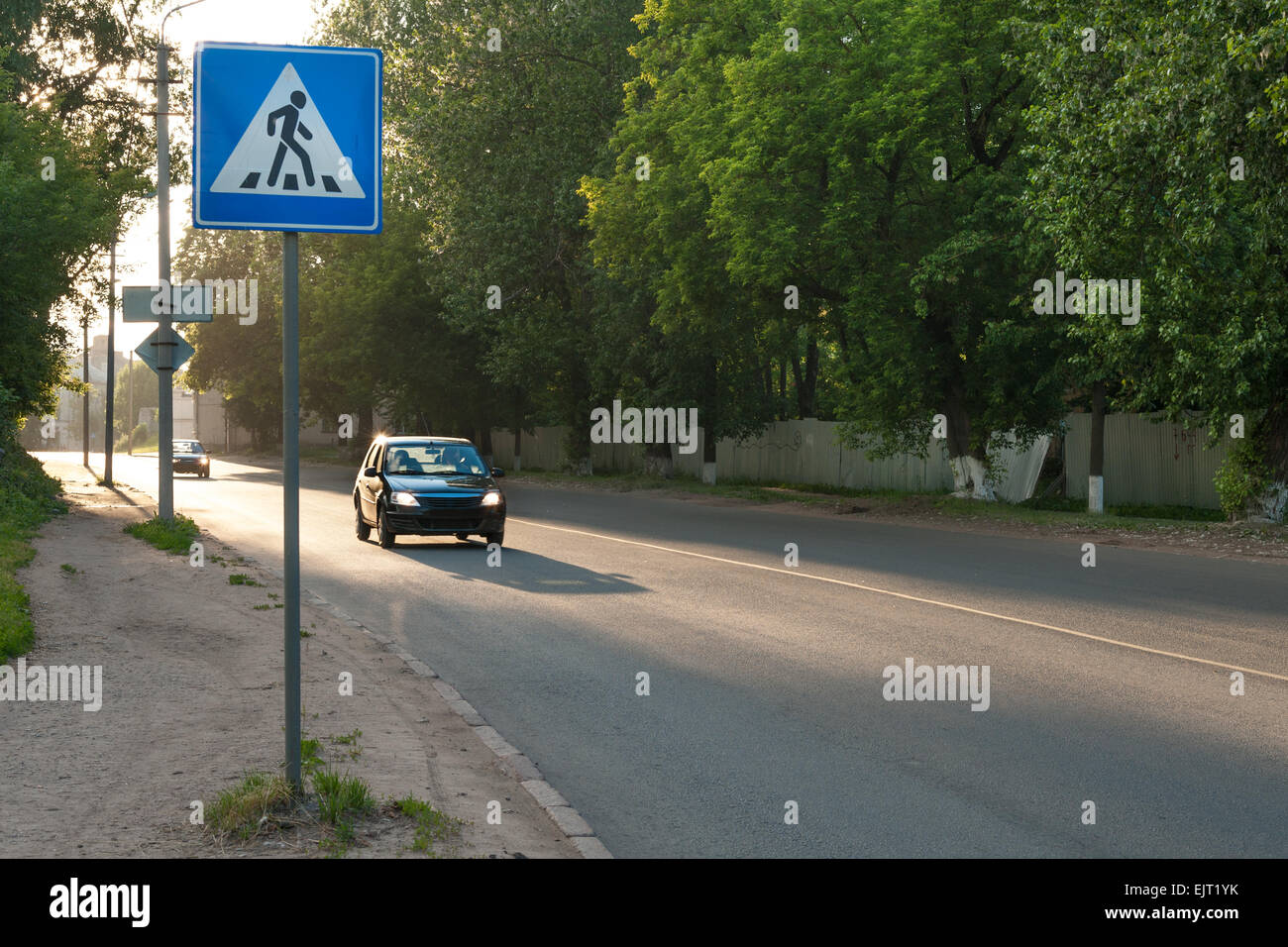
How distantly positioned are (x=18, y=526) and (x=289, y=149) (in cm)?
1666

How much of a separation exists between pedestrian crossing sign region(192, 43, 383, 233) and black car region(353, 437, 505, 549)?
1475cm

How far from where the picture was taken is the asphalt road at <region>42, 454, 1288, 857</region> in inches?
240

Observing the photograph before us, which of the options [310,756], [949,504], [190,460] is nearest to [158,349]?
[310,756]

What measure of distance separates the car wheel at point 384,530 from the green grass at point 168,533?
8.97 feet

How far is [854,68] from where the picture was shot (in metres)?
26.0

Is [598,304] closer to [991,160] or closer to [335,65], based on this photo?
[991,160]

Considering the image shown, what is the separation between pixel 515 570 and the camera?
1756cm

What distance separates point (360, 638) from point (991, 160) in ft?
67.2

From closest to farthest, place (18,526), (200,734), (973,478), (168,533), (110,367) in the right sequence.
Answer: (200,734) < (168,533) < (18,526) < (973,478) < (110,367)

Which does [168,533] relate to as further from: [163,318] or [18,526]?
[163,318]

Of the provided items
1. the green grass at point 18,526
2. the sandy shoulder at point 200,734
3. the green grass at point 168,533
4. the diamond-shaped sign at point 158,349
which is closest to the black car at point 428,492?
the green grass at point 168,533

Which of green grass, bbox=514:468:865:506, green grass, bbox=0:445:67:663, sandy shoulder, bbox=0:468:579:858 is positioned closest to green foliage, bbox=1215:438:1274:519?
green grass, bbox=514:468:865:506

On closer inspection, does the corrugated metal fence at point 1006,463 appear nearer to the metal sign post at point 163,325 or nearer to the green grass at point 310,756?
the metal sign post at point 163,325

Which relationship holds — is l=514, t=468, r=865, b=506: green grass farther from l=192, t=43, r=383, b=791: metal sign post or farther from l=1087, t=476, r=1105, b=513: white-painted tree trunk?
l=192, t=43, r=383, b=791: metal sign post
